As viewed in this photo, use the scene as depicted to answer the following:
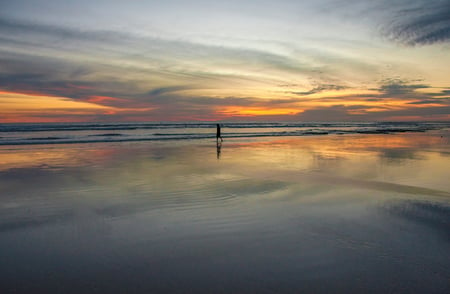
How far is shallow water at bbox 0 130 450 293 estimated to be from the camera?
12.8 feet

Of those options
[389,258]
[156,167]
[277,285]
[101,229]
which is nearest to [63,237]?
[101,229]

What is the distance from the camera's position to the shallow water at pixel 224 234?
390 centimetres

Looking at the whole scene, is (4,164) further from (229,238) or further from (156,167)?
(229,238)

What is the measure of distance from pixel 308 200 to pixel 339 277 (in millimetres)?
3776

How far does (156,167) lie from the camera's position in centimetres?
1280

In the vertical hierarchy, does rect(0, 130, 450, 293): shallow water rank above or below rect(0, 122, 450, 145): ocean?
below

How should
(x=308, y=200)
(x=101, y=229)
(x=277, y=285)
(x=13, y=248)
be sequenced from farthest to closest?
(x=308, y=200), (x=101, y=229), (x=13, y=248), (x=277, y=285)

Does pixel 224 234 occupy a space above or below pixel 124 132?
below

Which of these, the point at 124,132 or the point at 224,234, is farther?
the point at 124,132

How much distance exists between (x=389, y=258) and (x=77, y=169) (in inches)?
445

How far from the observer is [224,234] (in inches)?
214

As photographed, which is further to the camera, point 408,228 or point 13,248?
point 408,228

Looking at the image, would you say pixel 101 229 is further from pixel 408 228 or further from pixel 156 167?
pixel 156 167

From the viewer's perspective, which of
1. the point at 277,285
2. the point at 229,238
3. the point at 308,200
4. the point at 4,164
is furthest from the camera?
the point at 4,164
